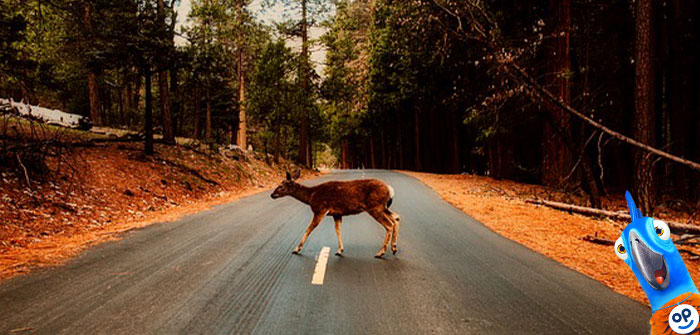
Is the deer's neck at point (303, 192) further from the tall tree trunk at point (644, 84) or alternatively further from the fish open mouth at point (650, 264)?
the tall tree trunk at point (644, 84)

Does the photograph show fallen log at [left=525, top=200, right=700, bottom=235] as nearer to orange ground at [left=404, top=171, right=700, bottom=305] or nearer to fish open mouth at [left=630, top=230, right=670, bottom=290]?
orange ground at [left=404, top=171, right=700, bottom=305]

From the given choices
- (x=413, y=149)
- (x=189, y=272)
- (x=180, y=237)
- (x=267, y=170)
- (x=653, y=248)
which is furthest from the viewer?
(x=413, y=149)

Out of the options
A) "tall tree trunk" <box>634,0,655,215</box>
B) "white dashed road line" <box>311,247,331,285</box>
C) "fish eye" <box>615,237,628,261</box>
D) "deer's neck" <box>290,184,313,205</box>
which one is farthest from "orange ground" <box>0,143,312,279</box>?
"tall tree trunk" <box>634,0,655,215</box>

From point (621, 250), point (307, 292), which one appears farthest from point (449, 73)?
point (621, 250)

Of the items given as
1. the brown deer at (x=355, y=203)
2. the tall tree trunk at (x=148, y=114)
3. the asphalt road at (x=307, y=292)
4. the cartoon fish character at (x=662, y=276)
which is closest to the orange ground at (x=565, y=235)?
the asphalt road at (x=307, y=292)

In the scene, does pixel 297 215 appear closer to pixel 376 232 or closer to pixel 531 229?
pixel 376 232

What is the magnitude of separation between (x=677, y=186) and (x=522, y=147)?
1139 cm

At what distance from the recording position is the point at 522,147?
2581cm

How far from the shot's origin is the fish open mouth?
6.14 feet

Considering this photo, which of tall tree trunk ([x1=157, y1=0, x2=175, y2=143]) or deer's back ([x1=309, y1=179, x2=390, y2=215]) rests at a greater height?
tall tree trunk ([x1=157, y1=0, x2=175, y2=143])

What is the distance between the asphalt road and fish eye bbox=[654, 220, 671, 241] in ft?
5.97

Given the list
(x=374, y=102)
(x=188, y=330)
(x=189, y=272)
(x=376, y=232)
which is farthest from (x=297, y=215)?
(x=374, y=102)

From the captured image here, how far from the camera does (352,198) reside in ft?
20.1

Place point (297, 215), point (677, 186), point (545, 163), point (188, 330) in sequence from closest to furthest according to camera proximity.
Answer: point (188, 330), point (297, 215), point (677, 186), point (545, 163)
